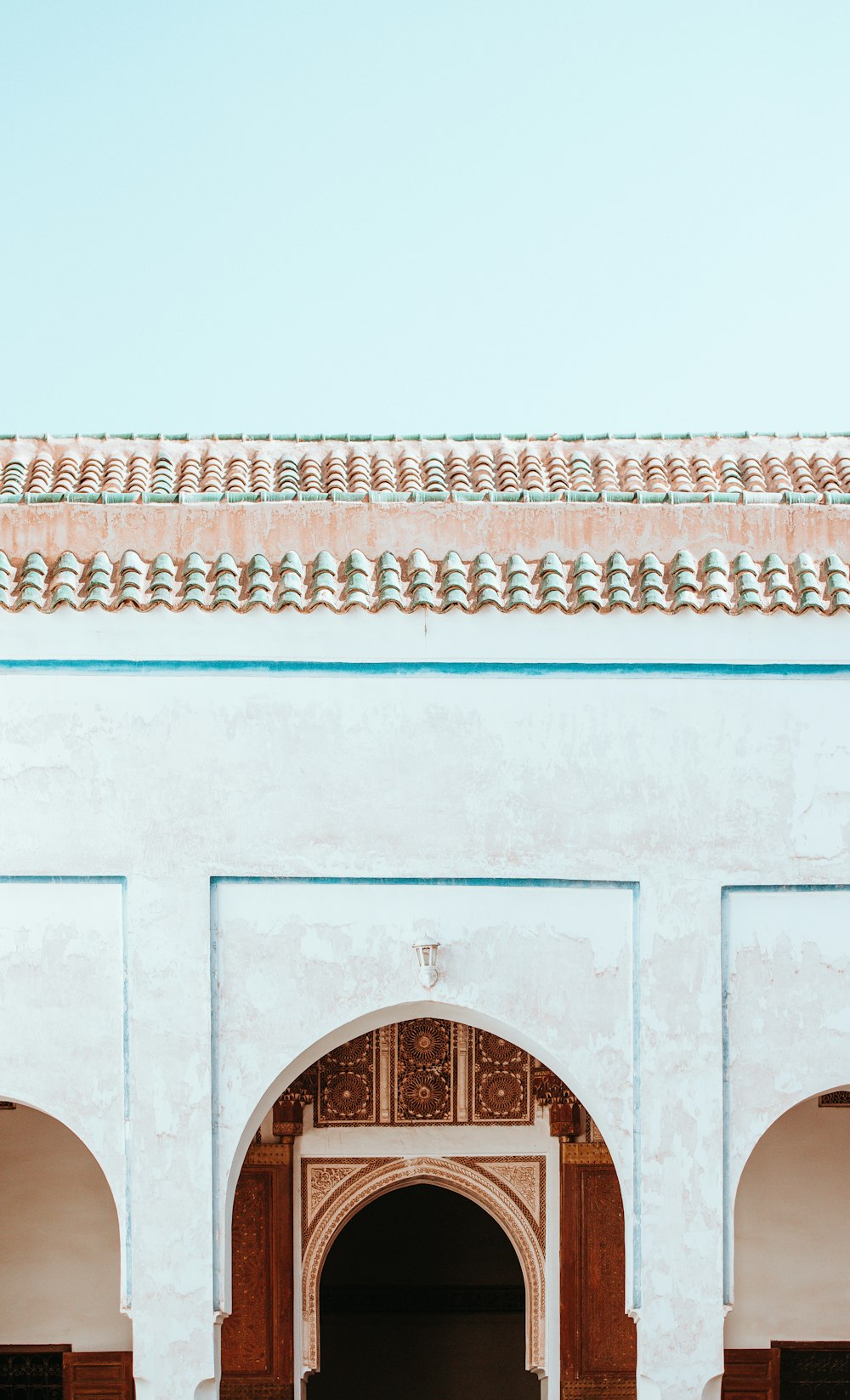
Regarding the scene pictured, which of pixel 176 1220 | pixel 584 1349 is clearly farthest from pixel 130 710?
pixel 584 1349

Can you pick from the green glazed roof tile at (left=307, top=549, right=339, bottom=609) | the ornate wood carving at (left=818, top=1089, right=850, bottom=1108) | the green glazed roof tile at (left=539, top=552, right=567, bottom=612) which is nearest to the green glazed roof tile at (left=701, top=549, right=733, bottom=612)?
the green glazed roof tile at (left=539, top=552, right=567, bottom=612)

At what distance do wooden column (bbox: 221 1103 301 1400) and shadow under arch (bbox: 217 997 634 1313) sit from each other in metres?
1.32

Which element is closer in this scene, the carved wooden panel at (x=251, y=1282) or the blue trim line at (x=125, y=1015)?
the blue trim line at (x=125, y=1015)

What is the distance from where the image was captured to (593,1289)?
5656 mm

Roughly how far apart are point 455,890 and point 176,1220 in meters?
1.28

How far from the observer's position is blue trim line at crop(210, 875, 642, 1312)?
4.28 m

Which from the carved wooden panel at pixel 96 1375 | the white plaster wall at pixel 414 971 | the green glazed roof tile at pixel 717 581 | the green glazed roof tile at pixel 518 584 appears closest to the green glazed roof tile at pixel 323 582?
the green glazed roof tile at pixel 518 584

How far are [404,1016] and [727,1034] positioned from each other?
0.99 m

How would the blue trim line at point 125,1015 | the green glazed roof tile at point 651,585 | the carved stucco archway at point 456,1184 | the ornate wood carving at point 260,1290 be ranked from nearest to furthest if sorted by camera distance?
the blue trim line at point 125,1015
the green glazed roof tile at point 651,585
the ornate wood carving at point 260,1290
the carved stucco archway at point 456,1184

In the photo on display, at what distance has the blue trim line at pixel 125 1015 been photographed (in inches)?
167

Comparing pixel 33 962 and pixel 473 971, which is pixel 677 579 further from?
pixel 33 962

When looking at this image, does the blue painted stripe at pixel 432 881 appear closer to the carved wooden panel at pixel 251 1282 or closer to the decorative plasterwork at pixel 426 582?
the decorative plasterwork at pixel 426 582

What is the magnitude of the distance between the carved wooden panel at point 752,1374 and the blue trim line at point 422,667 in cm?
294

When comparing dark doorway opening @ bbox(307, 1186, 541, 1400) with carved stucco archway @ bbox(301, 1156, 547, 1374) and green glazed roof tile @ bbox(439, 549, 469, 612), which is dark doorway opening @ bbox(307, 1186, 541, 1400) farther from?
green glazed roof tile @ bbox(439, 549, 469, 612)
